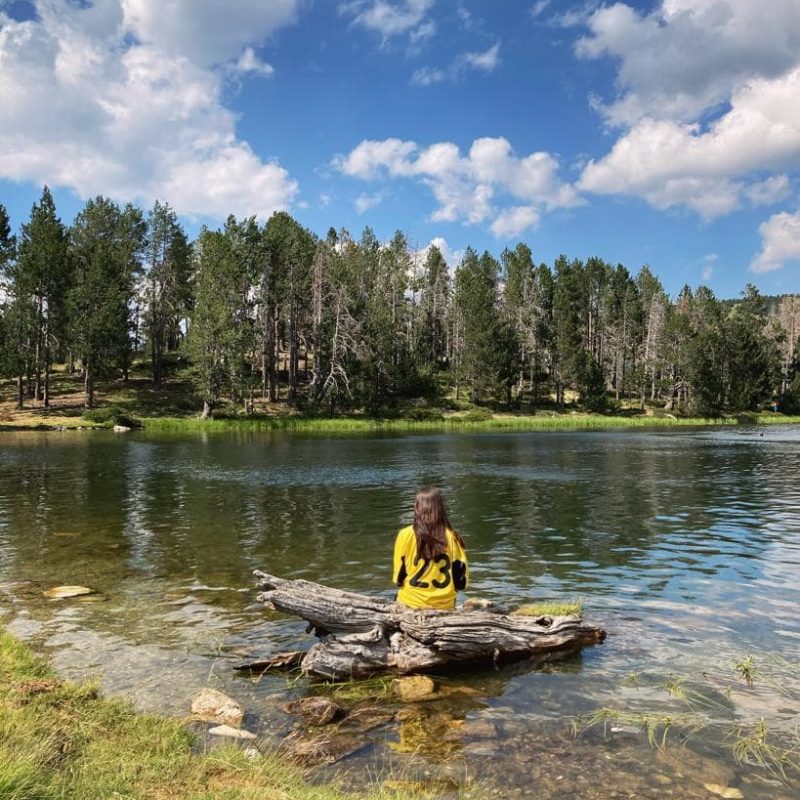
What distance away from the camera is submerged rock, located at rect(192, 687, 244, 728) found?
8.28 metres

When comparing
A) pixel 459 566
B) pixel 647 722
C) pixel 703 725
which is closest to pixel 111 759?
pixel 459 566

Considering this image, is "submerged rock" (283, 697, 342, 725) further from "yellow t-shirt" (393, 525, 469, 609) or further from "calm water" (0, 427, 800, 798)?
"yellow t-shirt" (393, 525, 469, 609)

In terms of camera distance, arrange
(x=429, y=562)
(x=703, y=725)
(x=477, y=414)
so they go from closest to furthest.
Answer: (x=703, y=725) < (x=429, y=562) < (x=477, y=414)

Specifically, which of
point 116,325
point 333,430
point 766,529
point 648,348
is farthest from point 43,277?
point 648,348

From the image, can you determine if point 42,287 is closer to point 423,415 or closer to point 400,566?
point 423,415

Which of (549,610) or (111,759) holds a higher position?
(111,759)

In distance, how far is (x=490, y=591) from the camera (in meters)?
14.9

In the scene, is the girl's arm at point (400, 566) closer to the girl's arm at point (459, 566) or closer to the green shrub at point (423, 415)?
the girl's arm at point (459, 566)

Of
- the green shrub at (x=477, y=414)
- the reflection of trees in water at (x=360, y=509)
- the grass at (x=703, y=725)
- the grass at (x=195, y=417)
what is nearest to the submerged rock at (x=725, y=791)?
the grass at (x=703, y=725)

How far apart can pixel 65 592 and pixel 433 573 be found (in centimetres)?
861

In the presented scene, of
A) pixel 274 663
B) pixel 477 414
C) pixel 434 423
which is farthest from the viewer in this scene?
pixel 477 414

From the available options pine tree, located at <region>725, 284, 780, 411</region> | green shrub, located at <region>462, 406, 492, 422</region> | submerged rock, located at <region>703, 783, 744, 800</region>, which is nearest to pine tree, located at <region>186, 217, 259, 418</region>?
green shrub, located at <region>462, 406, 492, 422</region>

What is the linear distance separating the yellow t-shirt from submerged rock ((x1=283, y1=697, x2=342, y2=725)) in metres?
2.21

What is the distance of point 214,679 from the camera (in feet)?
32.0
